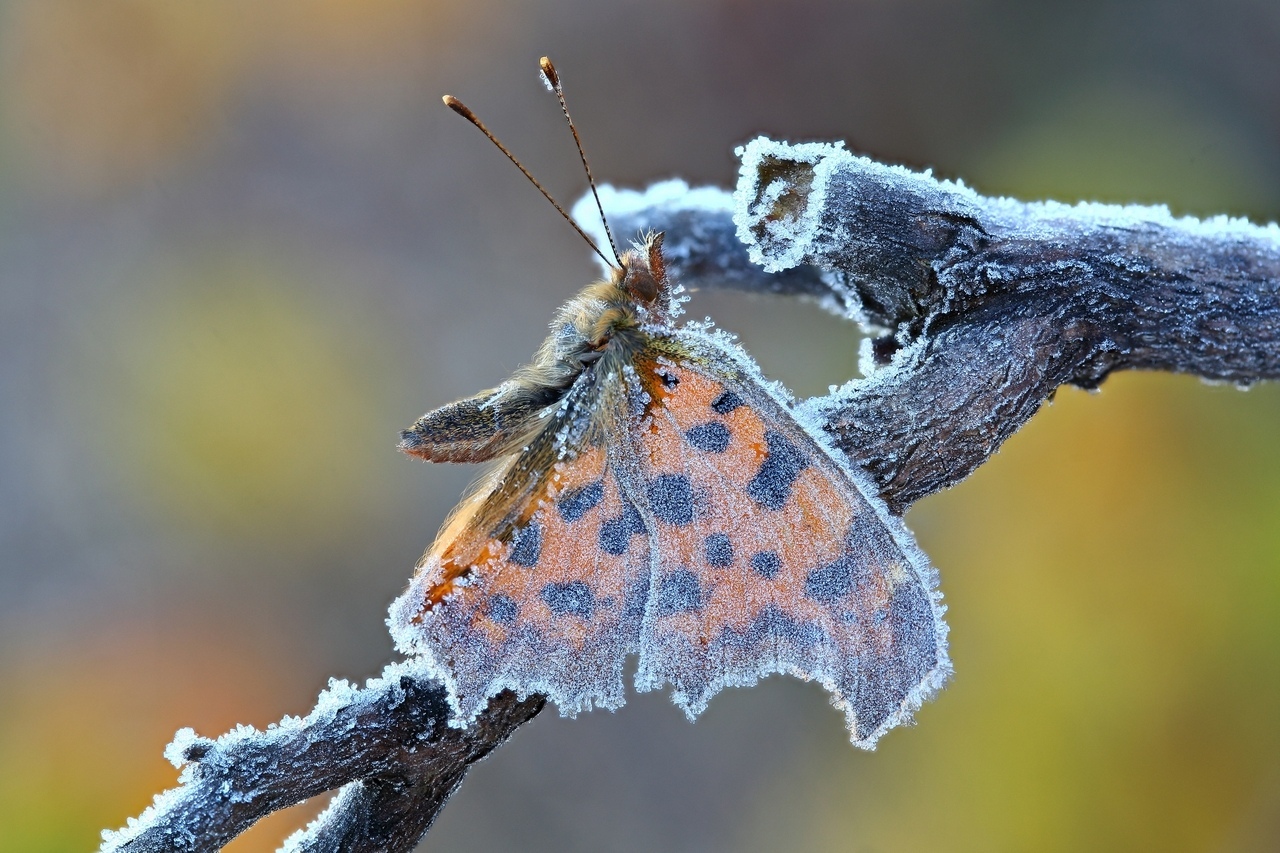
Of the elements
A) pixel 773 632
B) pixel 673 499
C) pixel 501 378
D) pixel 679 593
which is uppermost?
pixel 501 378

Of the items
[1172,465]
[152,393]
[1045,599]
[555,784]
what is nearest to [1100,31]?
[1172,465]

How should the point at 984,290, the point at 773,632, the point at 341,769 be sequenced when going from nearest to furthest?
the point at 341,769 < the point at 773,632 < the point at 984,290

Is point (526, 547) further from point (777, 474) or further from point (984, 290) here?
point (984, 290)

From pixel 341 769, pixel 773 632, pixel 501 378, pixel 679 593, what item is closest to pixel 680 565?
pixel 679 593

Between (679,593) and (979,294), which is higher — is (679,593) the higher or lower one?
the lower one

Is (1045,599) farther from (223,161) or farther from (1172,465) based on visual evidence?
(223,161)

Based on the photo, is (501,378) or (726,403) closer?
(726,403)

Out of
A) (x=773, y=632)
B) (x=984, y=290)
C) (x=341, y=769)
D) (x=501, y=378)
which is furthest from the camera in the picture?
(x=501, y=378)

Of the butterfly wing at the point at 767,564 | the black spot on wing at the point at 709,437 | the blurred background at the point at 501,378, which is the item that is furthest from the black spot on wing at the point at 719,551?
the blurred background at the point at 501,378
